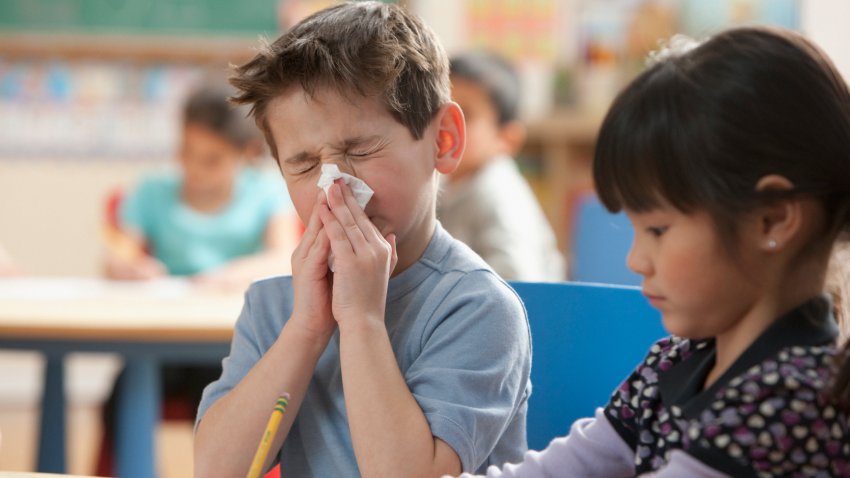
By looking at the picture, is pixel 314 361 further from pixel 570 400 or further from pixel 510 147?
pixel 510 147

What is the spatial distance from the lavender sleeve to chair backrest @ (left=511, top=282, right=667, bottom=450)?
285mm

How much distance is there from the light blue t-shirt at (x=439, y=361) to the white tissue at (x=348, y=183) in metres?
0.10

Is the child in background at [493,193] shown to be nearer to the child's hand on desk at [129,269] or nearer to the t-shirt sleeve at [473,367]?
the child's hand on desk at [129,269]

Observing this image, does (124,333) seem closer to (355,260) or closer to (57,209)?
(355,260)

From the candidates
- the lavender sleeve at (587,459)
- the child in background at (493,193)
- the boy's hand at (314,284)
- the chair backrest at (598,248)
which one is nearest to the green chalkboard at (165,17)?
the child in background at (493,193)

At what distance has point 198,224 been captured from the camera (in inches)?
118

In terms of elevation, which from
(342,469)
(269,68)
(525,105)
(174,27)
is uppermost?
(174,27)

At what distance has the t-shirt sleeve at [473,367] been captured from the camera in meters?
0.98

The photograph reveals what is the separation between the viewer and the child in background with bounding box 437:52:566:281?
8.67 feet

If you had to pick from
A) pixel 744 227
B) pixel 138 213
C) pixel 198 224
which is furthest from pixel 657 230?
pixel 138 213

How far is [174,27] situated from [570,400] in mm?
3375

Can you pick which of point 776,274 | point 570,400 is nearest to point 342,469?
point 570,400

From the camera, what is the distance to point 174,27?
4270 mm

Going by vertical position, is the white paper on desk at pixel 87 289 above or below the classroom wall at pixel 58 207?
below
